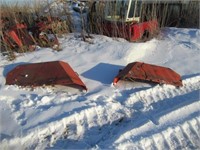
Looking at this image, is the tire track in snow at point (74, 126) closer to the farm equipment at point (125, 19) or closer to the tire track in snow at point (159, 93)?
the tire track in snow at point (159, 93)

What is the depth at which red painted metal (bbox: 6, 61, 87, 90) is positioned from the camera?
4906 mm

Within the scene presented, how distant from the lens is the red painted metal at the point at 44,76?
4.91m

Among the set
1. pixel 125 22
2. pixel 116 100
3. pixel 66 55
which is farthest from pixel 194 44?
pixel 116 100

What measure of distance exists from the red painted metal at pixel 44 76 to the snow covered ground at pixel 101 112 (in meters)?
0.13

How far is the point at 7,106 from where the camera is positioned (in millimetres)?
4379

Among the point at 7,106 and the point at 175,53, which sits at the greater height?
the point at 7,106

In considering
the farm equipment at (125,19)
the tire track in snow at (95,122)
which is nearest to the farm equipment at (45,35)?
the farm equipment at (125,19)

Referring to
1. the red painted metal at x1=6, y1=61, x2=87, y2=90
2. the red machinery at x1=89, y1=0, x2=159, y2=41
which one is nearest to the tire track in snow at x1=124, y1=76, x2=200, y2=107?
the red painted metal at x1=6, y1=61, x2=87, y2=90

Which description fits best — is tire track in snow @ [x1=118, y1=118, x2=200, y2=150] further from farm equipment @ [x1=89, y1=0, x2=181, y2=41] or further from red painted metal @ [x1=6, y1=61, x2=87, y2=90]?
farm equipment @ [x1=89, y1=0, x2=181, y2=41]

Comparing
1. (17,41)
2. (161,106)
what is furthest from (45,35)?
(161,106)

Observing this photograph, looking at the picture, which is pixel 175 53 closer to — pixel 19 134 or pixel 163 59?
pixel 163 59

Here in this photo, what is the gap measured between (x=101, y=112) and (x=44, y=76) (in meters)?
1.28

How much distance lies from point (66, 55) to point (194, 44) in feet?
9.93

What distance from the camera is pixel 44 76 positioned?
199 inches
